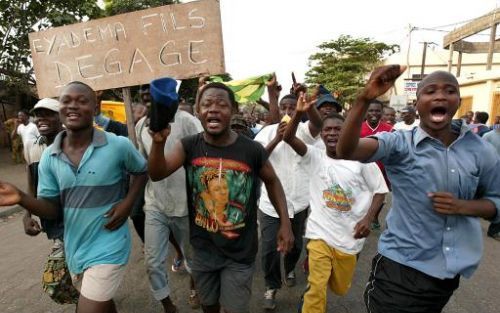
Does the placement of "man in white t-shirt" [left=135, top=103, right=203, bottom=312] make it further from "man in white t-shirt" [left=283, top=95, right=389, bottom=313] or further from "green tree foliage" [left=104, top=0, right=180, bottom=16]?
"green tree foliage" [left=104, top=0, right=180, bottom=16]

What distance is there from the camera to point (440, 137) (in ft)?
6.93

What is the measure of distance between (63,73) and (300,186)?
9.62 feet

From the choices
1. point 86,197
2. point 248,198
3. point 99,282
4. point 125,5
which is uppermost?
point 125,5

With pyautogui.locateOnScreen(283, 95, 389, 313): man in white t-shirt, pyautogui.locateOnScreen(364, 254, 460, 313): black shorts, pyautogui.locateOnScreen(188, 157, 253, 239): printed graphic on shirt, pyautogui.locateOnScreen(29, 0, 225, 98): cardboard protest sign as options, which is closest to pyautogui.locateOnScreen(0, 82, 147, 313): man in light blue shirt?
pyautogui.locateOnScreen(188, 157, 253, 239): printed graphic on shirt

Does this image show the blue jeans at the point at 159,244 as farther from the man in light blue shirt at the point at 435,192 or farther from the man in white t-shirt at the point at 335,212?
the man in light blue shirt at the point at 435,192

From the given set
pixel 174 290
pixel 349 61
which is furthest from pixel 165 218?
pixel 349 61

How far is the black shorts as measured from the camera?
81.3 inches

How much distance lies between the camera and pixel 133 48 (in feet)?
13.1

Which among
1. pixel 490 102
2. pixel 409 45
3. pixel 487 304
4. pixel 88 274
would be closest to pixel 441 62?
pixel 409 45

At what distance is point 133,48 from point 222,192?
2.35 meters

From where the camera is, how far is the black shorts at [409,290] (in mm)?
2064

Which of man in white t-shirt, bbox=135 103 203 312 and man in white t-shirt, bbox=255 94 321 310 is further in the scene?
man in white t-shirt, bbox=255 94 321 310

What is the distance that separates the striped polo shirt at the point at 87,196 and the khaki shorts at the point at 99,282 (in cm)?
4

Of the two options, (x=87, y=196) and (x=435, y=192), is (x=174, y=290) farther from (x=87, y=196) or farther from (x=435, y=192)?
(x=435, y=192)
